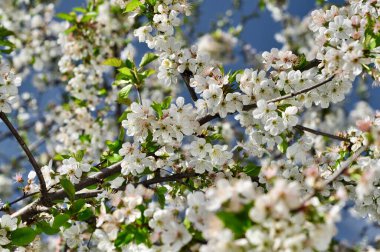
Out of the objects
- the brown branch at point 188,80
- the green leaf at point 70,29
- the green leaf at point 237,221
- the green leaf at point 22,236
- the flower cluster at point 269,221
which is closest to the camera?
the flower cluster at point 269,221

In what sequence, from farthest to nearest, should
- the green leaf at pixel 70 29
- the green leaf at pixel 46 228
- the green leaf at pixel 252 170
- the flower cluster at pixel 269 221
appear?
the green leaf at pixel 70 29
the green leaf at pixel 252 170
the green leaf at pixel 46 228
the flower cluster at pixel 269 221

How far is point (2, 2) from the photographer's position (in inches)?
372

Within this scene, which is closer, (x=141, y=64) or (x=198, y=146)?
(x=198, y=146)

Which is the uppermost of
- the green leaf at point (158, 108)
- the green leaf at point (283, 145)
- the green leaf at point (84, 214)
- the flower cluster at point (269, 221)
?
the green leaf at point (158, 108)

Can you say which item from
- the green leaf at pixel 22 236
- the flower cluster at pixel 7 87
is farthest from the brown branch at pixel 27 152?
the green leaf at pixel 22 236

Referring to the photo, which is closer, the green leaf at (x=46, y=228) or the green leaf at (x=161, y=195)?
the green leaf at (x=46, y=228)

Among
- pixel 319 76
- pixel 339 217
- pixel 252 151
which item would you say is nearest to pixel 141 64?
pixel 252 151

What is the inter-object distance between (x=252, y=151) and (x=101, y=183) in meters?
1.14

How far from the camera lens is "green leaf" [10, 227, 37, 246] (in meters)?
2.85

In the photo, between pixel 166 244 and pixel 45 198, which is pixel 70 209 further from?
pixel 166 244

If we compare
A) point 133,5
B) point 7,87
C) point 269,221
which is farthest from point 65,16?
point 269,221

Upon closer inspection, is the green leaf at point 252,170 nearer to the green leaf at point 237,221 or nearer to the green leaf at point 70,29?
the green leaf at point 237,221

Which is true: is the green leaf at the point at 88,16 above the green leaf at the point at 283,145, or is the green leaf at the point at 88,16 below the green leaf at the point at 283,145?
above

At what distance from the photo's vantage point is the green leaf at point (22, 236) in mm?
2847
